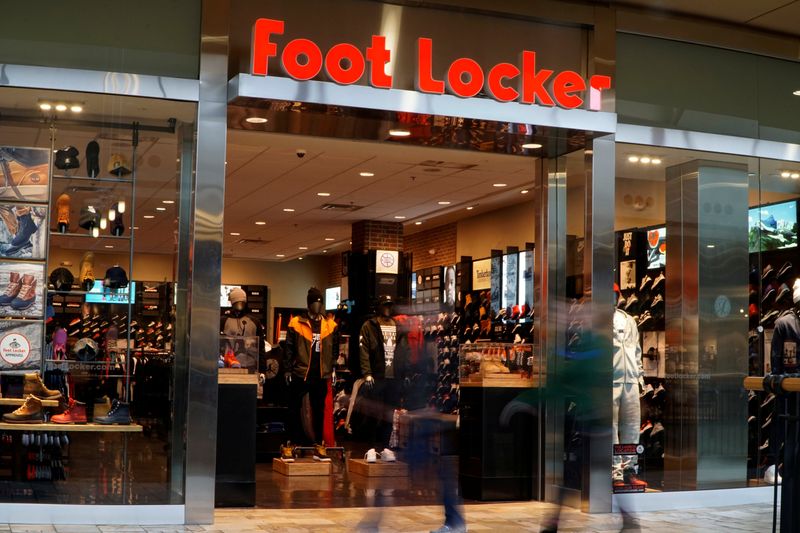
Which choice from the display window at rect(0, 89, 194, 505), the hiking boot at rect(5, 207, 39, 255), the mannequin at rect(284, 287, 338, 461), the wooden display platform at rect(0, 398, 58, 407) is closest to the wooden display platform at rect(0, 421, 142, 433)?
the display window at rect(0, 89, 194, 505)

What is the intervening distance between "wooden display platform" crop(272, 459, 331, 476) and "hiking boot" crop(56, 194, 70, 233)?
387 cm

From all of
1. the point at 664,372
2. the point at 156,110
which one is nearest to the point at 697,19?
the point at 664,372

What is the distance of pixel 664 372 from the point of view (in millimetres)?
8633

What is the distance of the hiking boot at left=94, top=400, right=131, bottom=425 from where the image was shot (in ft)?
22.7

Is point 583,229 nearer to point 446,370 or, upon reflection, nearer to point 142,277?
point 142,277

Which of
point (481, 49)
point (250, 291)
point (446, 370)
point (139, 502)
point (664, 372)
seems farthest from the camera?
point (250, 291)

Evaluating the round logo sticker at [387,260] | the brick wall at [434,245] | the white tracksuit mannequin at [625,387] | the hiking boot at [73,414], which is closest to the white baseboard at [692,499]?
the white tracksuit mannequin at [625,387]

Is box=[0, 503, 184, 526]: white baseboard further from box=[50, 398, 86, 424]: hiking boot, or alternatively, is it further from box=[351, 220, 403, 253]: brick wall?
box=[351, 220, 403, 253]: brick wall

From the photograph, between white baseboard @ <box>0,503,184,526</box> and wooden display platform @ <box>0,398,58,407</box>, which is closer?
white baseboard @ <box>0,503,184,526</box>

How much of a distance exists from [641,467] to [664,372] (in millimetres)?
832

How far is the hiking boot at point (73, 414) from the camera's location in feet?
22.6

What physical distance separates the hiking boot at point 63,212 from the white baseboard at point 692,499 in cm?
462

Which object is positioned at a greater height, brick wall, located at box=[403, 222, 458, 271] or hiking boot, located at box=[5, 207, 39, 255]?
brick wall, located at box=[403, 222, 458, 271]

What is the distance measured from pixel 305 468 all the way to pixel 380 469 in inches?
29.5
